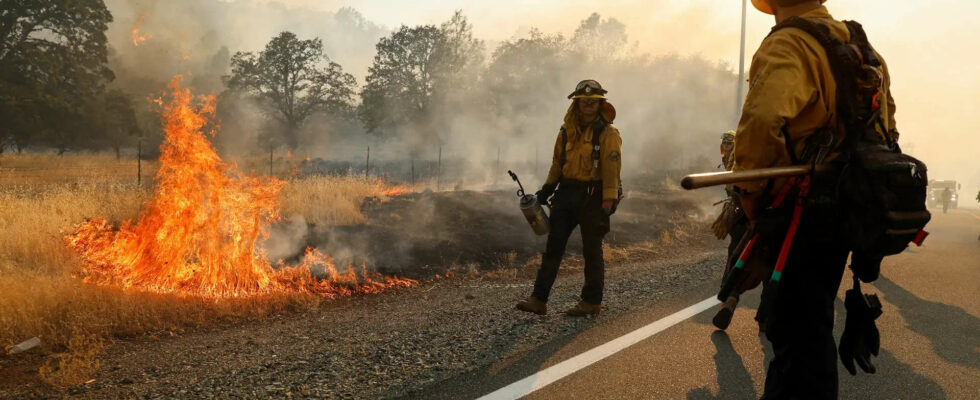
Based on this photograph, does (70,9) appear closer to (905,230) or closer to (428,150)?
(428,150)

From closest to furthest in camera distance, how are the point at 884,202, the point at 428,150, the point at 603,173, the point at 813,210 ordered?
1. the point at 884,202
2. the point at 813,210
3. the point at 603,173
4. the point at 428,150

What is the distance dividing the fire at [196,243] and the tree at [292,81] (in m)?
27.4

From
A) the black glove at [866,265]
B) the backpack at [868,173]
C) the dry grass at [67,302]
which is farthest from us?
the dry grass at [67,302]

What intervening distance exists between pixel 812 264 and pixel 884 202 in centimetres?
32

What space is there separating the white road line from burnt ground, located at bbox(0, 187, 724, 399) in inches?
12.4

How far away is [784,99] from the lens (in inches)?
79.6

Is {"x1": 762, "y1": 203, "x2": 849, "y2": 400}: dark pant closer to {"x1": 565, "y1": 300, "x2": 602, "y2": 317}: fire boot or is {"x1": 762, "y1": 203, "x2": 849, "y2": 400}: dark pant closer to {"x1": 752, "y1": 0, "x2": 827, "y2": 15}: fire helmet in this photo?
{"x1": 752, "y1": 0, "x2": 827, "y2": 15}: fire helmet

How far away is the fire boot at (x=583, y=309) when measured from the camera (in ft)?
14.9

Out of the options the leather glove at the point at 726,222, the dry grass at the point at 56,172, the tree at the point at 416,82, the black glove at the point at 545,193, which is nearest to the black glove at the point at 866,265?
the leather glove at the point at 726,222

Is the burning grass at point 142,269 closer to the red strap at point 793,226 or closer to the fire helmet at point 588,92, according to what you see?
the fire helmet at point 588,92

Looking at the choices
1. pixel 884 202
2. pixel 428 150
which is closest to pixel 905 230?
pixel 884 202

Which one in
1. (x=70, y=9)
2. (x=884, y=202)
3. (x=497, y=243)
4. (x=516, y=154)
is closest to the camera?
(x=884, y=202)

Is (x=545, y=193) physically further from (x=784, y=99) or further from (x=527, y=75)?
(x=527, y=75)

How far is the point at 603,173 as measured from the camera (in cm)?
462
